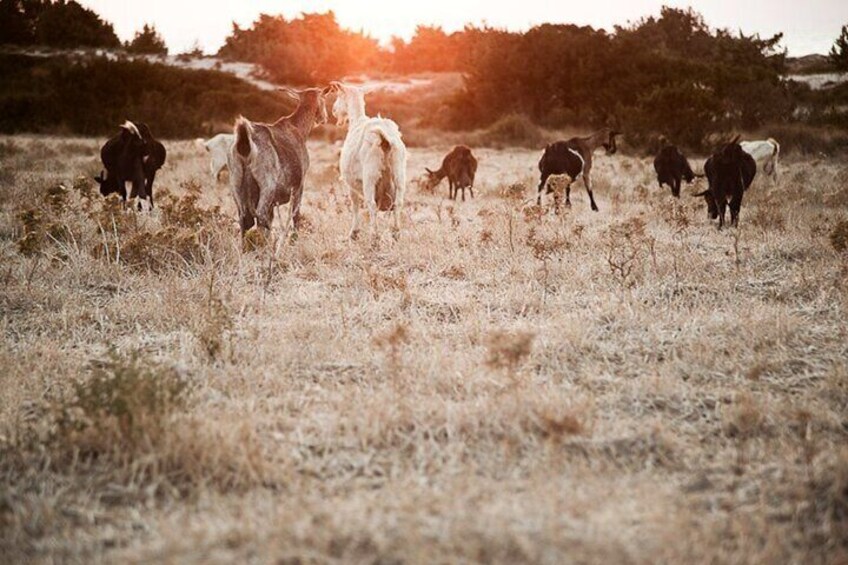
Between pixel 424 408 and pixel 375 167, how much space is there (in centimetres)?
491

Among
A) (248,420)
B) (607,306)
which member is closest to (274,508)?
(248,420)

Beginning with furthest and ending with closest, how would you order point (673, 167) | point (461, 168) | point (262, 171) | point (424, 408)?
point (461, 168) < point (673, 167) < point (262, 171) < point (424, 408)

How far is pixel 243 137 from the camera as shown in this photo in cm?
632

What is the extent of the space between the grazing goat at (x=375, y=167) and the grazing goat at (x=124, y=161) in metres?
3.26

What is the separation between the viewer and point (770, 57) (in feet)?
127

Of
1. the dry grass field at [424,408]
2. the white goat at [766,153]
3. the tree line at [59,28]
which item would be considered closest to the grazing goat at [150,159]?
the dry grass field at [424,408]

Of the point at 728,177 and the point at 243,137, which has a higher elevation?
the point at 243,137

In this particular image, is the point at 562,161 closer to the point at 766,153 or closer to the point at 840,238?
the point at 766,153

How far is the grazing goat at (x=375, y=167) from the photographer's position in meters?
7.69

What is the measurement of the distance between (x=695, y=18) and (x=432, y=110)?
88.2ft

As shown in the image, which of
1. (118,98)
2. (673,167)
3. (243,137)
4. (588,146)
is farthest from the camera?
(118,98)

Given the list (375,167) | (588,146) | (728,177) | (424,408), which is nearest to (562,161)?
(588,146)

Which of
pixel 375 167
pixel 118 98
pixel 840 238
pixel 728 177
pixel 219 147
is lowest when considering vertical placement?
pixel 840 238

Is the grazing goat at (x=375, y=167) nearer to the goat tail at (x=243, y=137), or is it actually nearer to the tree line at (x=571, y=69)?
the goat tail at (x=243, y=137)
